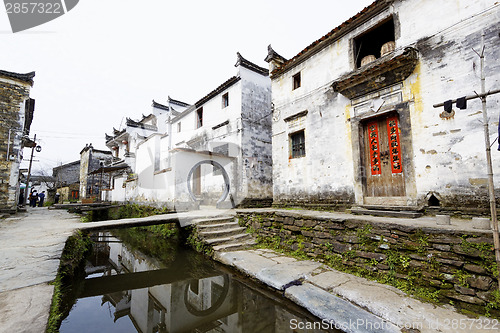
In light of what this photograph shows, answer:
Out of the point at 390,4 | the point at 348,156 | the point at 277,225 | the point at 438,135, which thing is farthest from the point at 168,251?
the point at 390,4

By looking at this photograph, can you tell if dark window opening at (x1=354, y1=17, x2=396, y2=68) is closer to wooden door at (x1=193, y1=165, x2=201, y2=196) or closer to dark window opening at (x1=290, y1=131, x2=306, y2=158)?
dark window opening at (x1=290, y1=131, x2=306, y2=158)

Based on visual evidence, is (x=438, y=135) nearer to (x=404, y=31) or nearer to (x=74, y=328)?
(x=404, y=31)

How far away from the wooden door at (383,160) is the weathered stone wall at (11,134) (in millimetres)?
16404

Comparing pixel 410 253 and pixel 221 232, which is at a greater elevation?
pixel 410 253

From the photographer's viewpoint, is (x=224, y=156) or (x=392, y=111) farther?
(x=224, y=156)

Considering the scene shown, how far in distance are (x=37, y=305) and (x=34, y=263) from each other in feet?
5.82

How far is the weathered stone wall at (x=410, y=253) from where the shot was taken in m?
3.20

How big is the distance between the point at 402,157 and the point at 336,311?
469 centimetres

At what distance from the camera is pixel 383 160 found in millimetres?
6566

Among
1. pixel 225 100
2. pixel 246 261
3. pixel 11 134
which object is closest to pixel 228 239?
pixel 246 261

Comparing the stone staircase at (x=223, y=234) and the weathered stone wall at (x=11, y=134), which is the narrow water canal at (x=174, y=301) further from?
the weathered stone wall at (x=11, y=134)

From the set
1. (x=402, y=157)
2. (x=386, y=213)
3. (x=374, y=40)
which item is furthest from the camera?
(x=374, y=40)

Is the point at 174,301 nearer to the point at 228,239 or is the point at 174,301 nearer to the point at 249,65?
the point at 228,239

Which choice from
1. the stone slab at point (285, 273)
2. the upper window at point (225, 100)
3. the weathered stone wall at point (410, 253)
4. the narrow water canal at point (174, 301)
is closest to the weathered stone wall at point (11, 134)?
the narrow water canal at point (174, 301)
